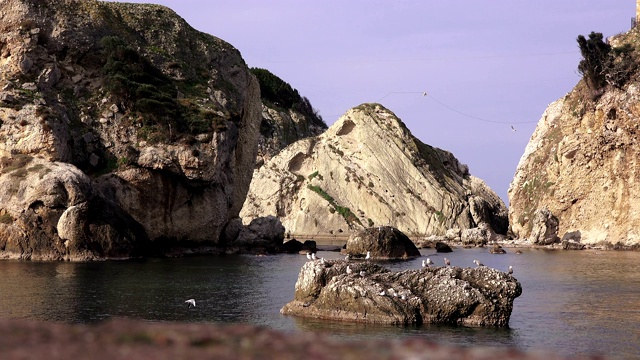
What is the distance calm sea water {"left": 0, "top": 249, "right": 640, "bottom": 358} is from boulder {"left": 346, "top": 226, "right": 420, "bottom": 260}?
5.50 m

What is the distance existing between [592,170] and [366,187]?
33617 mm

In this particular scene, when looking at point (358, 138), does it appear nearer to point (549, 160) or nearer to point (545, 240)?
point (549, 160)

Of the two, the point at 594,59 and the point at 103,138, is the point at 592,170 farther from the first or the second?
the point at 103,138

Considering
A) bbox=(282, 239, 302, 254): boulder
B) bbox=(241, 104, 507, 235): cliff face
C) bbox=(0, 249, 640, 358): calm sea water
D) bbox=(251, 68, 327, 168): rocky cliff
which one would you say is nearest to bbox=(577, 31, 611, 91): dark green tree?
bbox=(241, 104, 507, 235): cliff face

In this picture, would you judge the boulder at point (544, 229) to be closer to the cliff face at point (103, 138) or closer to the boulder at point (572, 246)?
the boulder at point (572, 246)

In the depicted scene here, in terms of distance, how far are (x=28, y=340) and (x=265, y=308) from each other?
23840mm

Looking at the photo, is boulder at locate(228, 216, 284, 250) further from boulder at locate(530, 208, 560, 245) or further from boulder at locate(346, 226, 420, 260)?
boulder at locate(530, 208, 560, 245)

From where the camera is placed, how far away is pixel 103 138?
66188mm

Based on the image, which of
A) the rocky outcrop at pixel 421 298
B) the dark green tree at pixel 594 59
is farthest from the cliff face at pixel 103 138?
the dark green tree at pixel 594 59

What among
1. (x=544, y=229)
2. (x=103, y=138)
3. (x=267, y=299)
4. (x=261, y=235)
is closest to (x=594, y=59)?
(x=544, y=229)

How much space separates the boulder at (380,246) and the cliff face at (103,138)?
41.5 ft

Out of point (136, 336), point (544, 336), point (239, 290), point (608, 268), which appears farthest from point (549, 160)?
point (136, 336)

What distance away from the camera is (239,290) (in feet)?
129

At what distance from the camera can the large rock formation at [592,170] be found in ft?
259
